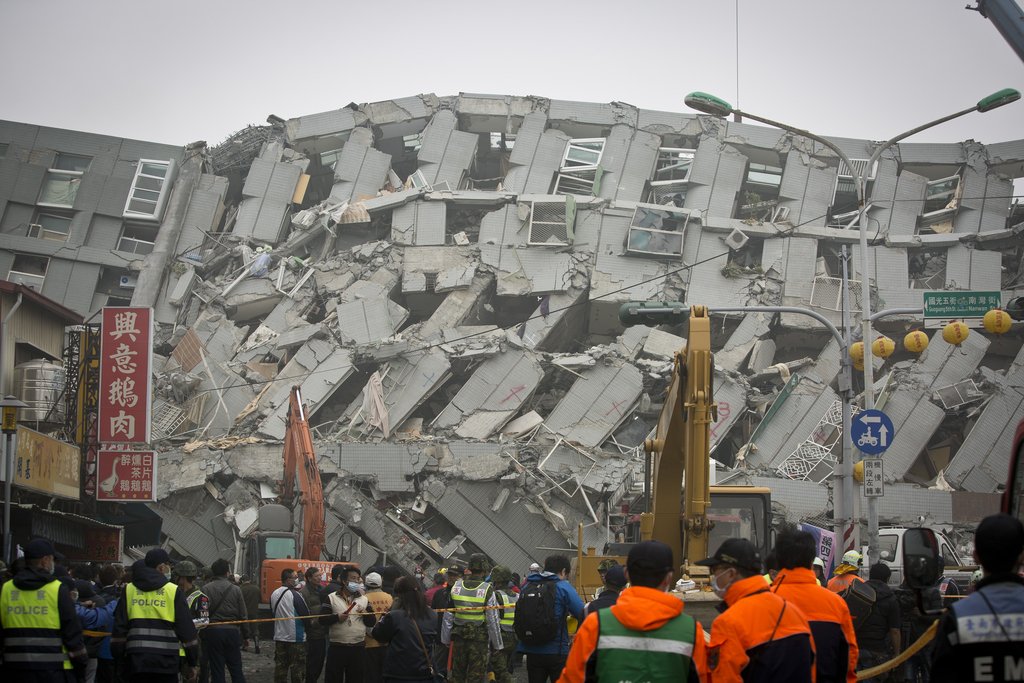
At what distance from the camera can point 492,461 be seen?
34.8 metres

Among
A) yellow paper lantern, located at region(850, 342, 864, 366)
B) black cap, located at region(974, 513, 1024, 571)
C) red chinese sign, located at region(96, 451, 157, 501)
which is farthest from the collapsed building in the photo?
black cap, located at region(974, 513, 1024, 571)

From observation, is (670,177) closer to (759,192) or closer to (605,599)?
(759,192)

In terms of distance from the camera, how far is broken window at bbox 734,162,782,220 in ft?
138

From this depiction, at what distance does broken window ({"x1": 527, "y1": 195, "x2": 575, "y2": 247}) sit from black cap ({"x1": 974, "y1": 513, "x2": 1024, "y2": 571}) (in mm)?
34935

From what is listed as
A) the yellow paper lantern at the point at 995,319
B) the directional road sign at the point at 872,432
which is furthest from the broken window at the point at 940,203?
the directional road sign at the point at 872,432

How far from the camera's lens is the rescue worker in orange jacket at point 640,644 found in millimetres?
5562

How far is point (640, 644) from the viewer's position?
557 centimetres

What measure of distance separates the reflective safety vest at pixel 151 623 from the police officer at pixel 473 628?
14.4 feet

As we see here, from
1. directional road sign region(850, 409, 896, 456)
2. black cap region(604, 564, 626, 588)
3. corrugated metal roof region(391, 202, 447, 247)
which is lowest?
black cap region(604, 564, 626, 588)

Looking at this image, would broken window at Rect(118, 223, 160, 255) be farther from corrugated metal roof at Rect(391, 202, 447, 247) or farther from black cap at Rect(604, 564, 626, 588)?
black cap at Rect(604, 564, 626, 588)

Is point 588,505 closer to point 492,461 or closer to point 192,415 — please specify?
point 492,461

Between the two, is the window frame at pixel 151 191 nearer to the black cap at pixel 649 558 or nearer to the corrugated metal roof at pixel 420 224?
the corrugated metal roof at pixel 420 224

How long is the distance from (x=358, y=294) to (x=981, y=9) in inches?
934

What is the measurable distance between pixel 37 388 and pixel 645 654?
2305 centimetres
